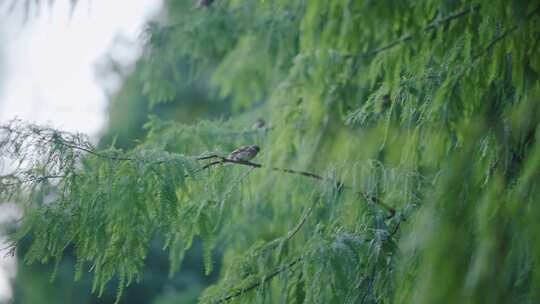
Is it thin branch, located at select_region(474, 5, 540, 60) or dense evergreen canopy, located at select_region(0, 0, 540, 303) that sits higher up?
thin branch, located at select_region(474, 5, 540, 60)

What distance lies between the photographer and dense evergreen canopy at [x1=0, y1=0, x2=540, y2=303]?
5.31ft

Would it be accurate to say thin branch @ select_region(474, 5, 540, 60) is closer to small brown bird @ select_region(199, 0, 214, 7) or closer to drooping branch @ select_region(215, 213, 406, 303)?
drooping branch @ select_region(215, 213, 406, 303)

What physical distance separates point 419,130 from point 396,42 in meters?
0.75

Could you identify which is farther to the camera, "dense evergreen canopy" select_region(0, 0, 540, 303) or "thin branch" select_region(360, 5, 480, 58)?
"thin branch" select_region(360, 5, 480, 58)

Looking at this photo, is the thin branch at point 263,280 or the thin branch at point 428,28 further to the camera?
the thin branch at point 428,28

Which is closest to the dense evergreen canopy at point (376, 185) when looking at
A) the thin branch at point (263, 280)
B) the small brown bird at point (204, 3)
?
the thin branch at point (263, 280)

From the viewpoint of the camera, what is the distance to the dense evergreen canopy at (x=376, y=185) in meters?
1.62

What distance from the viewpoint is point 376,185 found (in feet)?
7.93

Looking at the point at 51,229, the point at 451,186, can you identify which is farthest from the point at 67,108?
the point at 451,186

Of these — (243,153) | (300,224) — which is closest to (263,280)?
(300,224)

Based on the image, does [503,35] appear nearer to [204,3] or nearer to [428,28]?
[428,28]

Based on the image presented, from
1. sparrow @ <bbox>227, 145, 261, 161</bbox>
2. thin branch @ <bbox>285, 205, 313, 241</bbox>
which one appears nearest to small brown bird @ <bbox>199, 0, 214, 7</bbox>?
sparrow @ <bbox>227, 145, 261, 161</bbox>

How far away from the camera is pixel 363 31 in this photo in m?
3.05

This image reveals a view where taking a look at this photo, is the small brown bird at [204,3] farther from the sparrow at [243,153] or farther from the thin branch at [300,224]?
the thin branch at [300,224]
